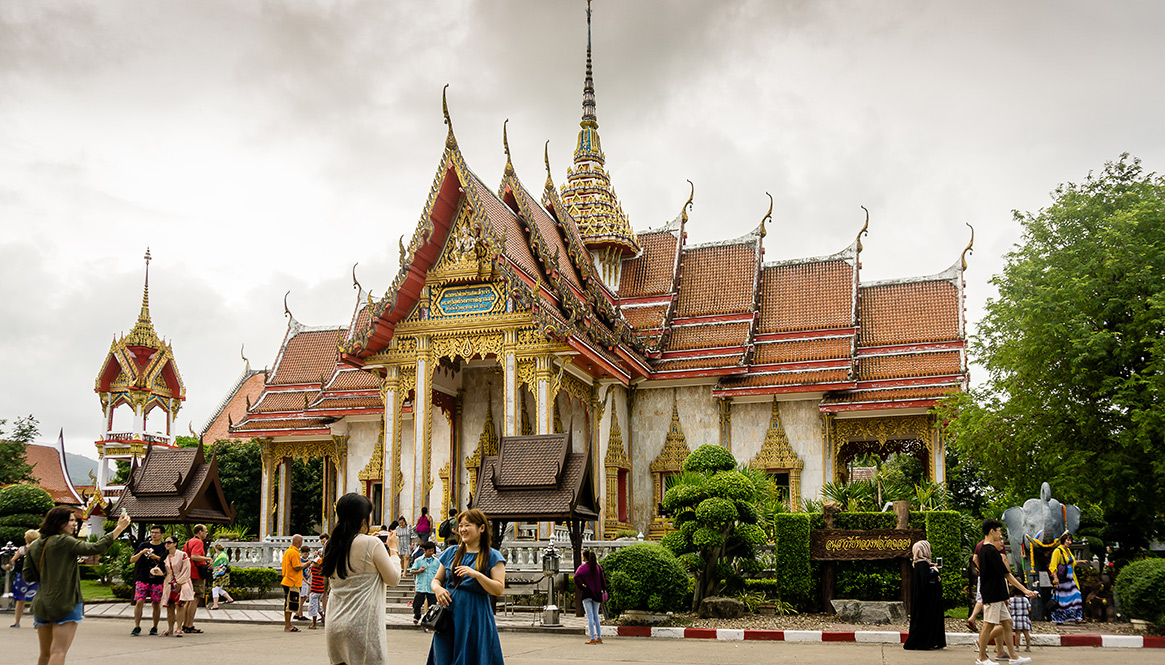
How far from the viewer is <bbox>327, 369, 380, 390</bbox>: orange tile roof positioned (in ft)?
76.4

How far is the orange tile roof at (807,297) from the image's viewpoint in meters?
22.0

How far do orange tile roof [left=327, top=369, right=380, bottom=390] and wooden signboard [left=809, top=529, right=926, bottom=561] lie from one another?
12.4 metres

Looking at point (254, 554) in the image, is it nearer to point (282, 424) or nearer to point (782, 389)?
point (282, 424)

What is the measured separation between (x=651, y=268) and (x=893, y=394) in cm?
653

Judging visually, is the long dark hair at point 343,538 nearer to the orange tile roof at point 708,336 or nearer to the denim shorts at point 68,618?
the denim shorts at point 68,618

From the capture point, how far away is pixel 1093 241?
17031 mm

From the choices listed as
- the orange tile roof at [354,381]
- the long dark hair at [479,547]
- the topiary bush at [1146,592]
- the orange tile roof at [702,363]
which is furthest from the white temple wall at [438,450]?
the long dark hair at [479,547]

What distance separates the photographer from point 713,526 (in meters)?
13.3

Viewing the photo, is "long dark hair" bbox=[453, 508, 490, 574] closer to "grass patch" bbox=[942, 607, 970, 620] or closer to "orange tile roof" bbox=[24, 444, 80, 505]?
"grass patch" bbox=[942, 607, 970, 620]

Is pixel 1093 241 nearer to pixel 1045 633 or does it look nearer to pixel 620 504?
pixel 1045 633

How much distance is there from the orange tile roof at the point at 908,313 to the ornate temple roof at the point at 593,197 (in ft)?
18.3

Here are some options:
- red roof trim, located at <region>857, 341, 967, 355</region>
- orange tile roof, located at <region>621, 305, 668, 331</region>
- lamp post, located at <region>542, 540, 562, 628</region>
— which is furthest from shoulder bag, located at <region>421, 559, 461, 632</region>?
red roof trim, located at <region>857, 341, 967, 355</region>

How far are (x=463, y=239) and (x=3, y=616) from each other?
30.0ft

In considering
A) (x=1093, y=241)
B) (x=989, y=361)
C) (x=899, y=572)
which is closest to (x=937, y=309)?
(x=989, y=361)
